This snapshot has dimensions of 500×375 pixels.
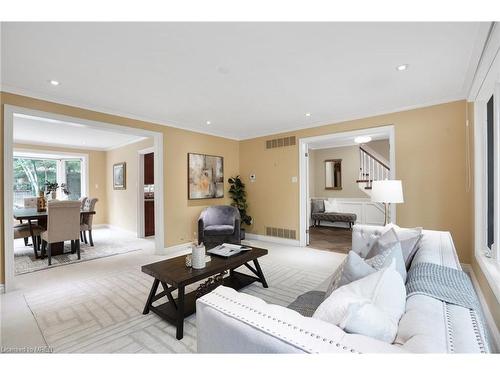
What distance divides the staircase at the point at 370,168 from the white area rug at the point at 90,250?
531cm

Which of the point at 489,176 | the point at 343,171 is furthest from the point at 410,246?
the point at 343,171

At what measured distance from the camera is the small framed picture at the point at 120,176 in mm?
6363

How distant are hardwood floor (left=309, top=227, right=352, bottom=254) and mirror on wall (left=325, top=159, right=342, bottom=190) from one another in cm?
139

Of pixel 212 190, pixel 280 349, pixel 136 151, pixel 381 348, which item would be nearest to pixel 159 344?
pixel 280 349

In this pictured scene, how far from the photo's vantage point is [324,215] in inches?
269

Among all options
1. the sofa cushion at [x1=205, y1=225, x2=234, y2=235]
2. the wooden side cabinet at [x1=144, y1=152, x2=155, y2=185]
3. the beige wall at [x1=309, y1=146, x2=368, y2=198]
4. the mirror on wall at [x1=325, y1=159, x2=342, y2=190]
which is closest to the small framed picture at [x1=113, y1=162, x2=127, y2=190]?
the wooden side cabinet at [x1=144, y1=152, x2=155, y2=185]

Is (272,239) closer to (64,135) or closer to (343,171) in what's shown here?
(343,171)

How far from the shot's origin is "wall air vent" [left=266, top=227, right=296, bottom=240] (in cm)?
496

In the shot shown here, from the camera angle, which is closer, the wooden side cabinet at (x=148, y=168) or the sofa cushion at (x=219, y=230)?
the sofa cushion at (x=219, y=230)

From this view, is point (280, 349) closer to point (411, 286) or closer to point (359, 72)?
point (411, 286)

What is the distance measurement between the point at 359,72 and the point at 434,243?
5.96 feet

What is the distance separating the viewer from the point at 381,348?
0.66m

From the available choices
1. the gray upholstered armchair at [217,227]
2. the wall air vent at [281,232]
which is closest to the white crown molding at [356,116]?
the gray upholstered armchair at [217,227]

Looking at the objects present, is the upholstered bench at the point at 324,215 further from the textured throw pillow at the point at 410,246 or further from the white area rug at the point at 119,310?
the textured throw pillow at the point at 410,246
